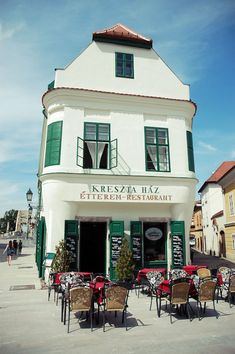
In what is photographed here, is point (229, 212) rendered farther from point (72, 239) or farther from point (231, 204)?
point (72, 239)

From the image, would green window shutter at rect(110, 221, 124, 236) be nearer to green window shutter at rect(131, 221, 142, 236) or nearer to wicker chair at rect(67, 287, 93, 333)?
green window shutter at rect(131, 221, 142, 236)

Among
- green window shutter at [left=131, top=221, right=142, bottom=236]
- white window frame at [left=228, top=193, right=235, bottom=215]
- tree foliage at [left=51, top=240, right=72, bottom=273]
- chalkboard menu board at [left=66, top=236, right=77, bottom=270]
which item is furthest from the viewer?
white window frame at [left=228, top=193, right=235, bottom=215]

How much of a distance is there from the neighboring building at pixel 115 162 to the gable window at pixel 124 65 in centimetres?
5

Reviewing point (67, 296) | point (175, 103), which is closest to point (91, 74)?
point (175, 103)

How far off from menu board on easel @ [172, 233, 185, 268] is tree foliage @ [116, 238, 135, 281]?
7.32 feet

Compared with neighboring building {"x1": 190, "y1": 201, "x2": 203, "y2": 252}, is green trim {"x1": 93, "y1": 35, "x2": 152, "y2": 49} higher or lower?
higher

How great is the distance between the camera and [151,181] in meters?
13.2

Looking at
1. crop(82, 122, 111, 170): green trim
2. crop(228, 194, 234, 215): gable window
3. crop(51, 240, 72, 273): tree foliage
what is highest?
crop(82, 122, 111, 170): green trim

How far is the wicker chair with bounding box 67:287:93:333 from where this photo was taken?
687cm

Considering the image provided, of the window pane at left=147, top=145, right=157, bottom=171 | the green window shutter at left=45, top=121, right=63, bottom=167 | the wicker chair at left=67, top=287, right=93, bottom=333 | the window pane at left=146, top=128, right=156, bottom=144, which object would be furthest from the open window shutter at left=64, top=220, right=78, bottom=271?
the wicker chair at left=67, top=287, right=93, bottom=333

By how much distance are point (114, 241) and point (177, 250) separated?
2.91m

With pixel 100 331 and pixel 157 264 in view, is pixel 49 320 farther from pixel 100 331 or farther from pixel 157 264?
pixel 157 264

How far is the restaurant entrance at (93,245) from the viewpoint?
1336 cm

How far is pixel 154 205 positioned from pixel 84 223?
3.32 meters
